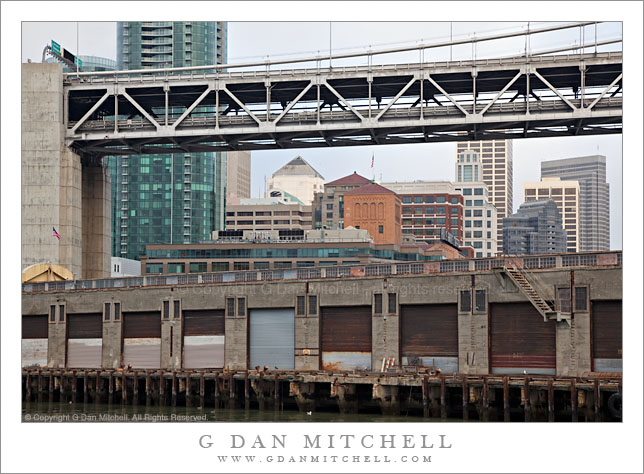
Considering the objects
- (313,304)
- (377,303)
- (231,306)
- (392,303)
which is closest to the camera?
(392,303)

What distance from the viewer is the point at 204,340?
7519 centimetres

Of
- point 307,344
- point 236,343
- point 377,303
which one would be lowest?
point 236,343

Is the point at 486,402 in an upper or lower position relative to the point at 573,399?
lower

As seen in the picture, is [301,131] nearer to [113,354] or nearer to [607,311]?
[113,354]

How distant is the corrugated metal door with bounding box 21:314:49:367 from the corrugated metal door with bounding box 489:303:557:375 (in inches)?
1499

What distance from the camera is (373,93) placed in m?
106

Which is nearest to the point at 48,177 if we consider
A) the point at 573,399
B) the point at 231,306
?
the point at 231,306

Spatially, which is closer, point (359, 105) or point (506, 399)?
point (506, 399)

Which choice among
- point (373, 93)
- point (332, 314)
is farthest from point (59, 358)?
point (373, 93)

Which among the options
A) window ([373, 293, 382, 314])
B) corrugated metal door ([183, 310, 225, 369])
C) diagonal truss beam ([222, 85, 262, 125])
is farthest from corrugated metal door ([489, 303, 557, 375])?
diagonal truss beam ([222, 85, 262, 125])

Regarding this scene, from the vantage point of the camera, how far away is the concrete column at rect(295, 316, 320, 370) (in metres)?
70.3

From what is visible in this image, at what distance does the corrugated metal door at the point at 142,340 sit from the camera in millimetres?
77250

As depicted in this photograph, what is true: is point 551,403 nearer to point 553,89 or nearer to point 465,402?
point 465,402

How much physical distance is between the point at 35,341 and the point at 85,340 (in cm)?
484
